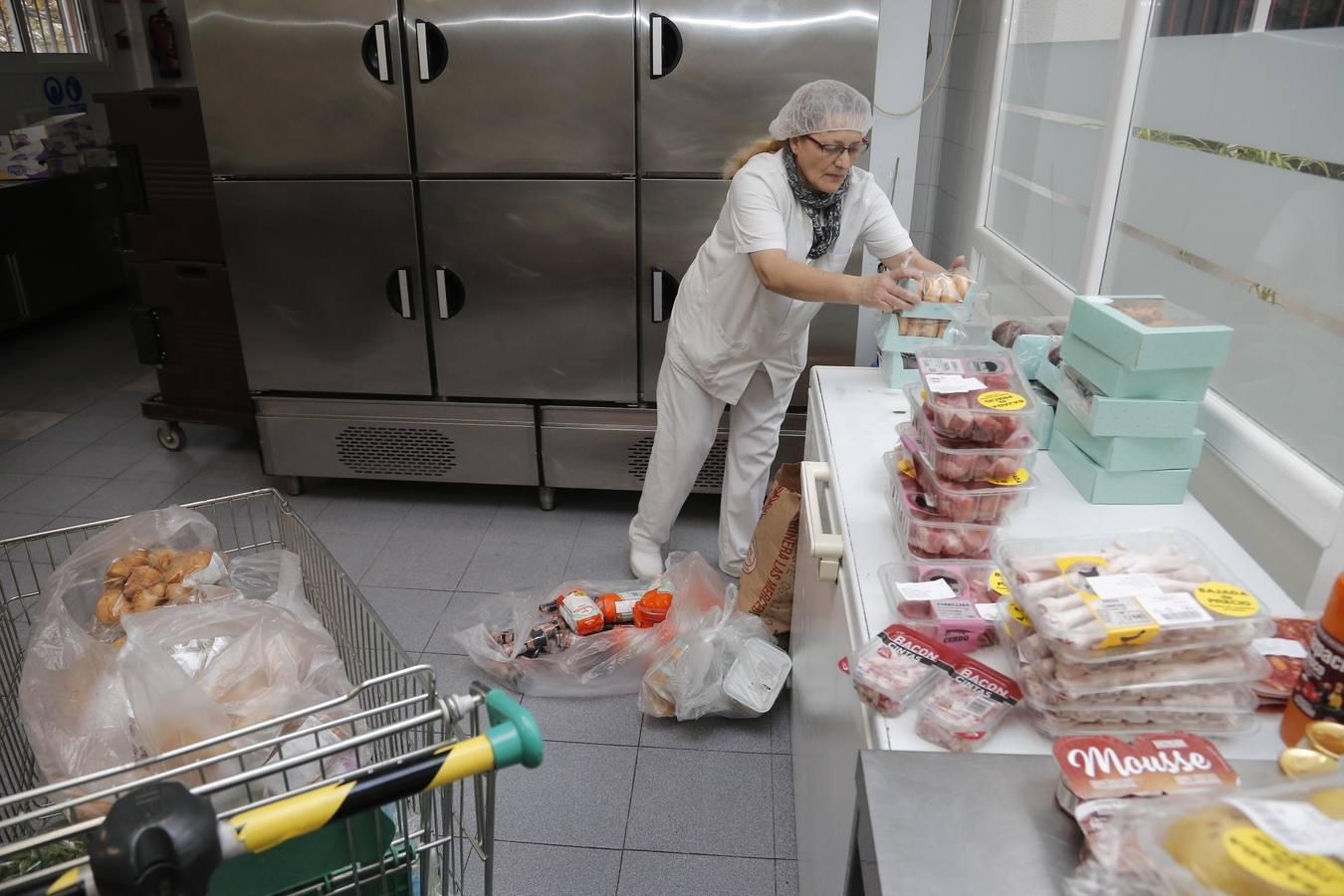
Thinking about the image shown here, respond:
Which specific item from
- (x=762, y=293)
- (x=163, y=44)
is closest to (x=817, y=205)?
(x=762, y=293)

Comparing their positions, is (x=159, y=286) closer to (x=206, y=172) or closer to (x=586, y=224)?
(x=206, y=172)

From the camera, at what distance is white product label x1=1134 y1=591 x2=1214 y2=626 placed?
2.90 ft

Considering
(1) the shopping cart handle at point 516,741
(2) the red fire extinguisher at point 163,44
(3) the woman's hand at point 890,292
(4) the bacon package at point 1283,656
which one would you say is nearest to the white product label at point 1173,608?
(4) the bacon package at point 1283,656

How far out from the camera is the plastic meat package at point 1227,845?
21.6 inches

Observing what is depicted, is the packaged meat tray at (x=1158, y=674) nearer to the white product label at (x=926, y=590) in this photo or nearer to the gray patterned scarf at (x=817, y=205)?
the white product label at (x=926, y=590)

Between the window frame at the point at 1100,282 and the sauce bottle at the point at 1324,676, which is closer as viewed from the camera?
the sauce bottle at the point at 1324,676

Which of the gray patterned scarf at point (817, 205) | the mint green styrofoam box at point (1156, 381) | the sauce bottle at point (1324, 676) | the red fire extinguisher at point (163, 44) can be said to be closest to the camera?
the sauce bottle at point (1324, 676)

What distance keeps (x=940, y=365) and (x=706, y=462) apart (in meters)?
1.66

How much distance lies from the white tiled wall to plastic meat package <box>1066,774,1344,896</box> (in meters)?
2.86

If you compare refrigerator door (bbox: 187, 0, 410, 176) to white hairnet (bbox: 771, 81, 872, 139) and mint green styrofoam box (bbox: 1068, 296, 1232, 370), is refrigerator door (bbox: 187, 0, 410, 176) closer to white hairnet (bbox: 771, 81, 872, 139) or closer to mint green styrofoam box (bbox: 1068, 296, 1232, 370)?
white hairnet (bbox: 771, 81, 872, 139)

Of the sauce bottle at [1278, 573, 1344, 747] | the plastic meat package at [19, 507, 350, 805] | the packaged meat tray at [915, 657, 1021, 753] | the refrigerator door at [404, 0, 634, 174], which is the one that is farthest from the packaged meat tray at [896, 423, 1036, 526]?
the refrigerator door at [404, 0, 634, 174]

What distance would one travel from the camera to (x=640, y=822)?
1.90 m

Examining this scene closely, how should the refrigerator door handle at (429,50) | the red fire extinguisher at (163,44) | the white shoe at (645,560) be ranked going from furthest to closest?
the red fire extinguisher at (163,44) < the white shoe at (645,560) < the refrigerator door handle at (429,50)

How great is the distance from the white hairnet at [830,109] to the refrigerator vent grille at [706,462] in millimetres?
1176
